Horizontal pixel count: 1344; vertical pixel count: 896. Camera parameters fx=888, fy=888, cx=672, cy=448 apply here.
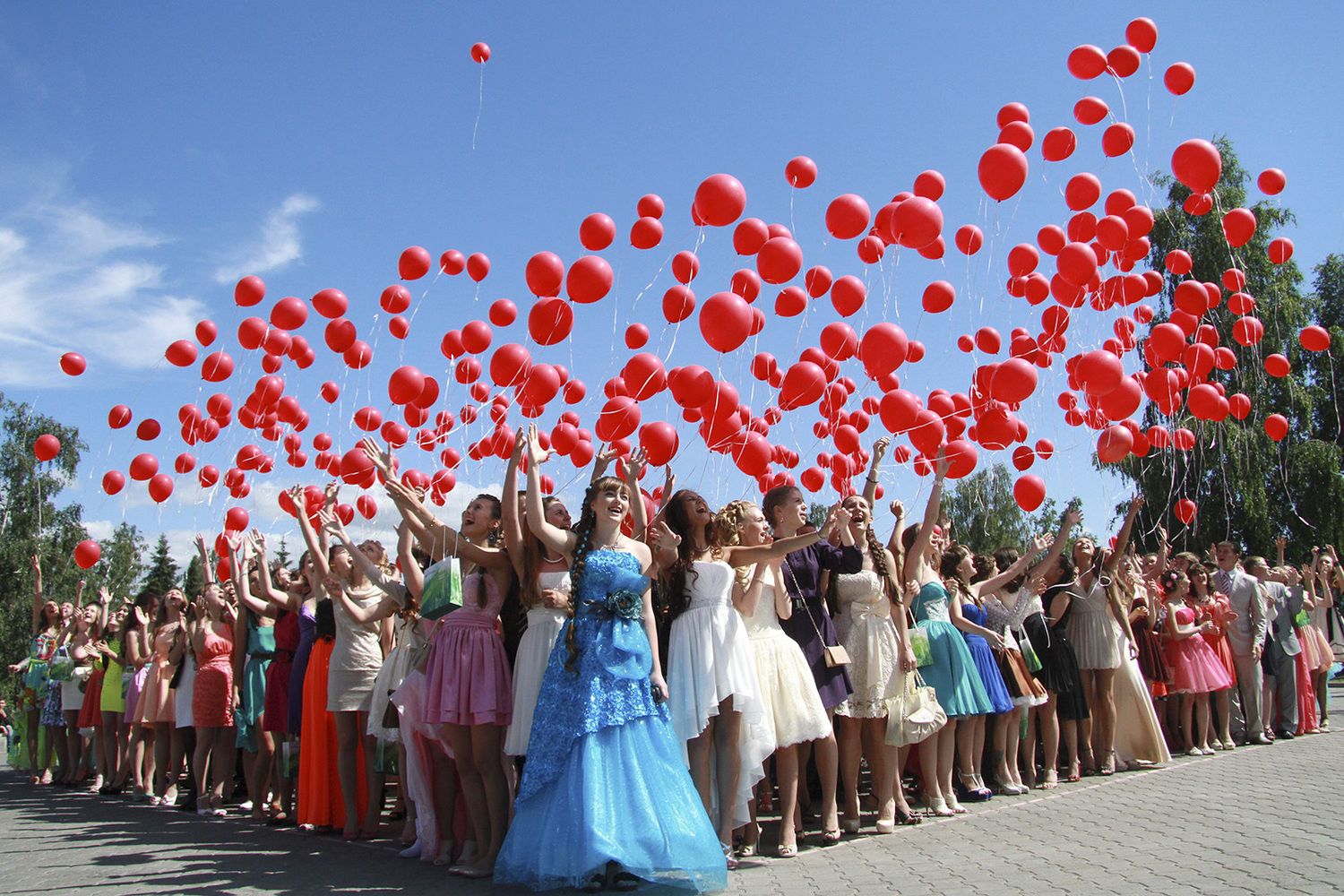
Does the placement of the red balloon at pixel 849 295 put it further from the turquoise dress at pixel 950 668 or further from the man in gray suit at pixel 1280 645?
the man in gray suit at pixel 1280 645

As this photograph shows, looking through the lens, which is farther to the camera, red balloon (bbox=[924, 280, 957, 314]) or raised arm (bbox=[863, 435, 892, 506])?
red balloon (bbox=[924, 280, 957, 314])

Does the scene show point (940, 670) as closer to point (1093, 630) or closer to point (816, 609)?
point (816, 609)

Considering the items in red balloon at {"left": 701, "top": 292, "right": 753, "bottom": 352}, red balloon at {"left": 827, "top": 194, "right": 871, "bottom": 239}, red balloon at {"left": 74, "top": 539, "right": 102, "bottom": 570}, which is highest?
red balloon at {"left": 827, "top": 194, "right": 871, "bottom": 239}

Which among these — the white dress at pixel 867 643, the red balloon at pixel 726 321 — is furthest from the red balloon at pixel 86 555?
the white dress at pixel 867 643

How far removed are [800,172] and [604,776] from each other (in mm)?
5065

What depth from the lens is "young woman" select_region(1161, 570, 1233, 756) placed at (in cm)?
809

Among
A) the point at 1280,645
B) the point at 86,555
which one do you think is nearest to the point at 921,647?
the point at 1280,645

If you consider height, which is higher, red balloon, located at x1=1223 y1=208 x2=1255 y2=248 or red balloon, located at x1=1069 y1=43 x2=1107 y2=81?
red balloon, located at x1=1069 y1=43 x2=1107 y2=81

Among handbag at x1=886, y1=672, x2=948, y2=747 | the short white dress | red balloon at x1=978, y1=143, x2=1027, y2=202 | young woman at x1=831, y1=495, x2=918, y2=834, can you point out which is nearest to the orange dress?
young woman at x1=831, y1=495, x2=918, y2=834

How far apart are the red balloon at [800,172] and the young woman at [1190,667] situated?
5114mm

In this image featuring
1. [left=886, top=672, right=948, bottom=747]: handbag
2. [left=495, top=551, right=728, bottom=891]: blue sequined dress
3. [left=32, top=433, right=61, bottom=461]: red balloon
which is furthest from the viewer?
[left=32, top=433, right=61, bottom=461]: red balloon

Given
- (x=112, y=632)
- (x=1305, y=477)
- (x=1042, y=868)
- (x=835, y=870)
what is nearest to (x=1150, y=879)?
→ (x=1042, y=868)

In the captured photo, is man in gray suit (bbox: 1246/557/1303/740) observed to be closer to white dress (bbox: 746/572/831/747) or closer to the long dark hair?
white dress (bbox: 746/572/831/747)

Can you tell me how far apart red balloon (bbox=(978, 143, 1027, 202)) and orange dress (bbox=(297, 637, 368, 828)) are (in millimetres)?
5354
